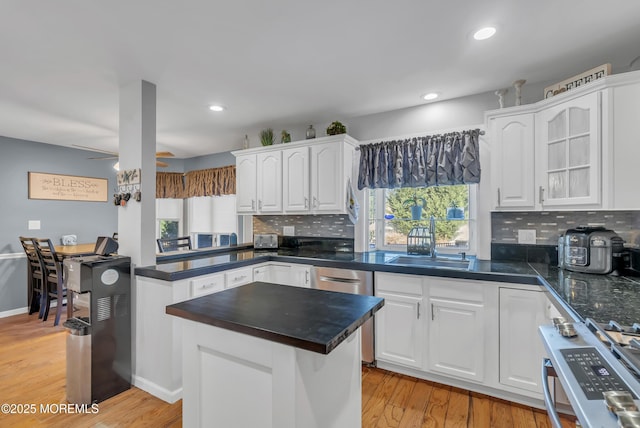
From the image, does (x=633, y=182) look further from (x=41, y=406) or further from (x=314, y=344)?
(x=41, y=406)

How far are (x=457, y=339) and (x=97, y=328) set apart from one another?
260 cm

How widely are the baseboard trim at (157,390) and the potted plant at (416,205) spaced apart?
254 cm

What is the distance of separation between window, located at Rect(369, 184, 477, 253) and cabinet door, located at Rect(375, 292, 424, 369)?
34.6 inches

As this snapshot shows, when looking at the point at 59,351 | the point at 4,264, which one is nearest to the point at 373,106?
the point at 59,351

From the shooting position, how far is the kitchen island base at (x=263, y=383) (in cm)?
105

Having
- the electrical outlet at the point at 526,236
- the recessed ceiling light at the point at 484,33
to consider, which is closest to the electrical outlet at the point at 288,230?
the electrical outlet at the point at 526,236

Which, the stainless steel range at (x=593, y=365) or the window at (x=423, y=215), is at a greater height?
the window at (x=423, y=215)

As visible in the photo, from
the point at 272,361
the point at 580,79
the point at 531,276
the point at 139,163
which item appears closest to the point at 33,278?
the point at 139,163

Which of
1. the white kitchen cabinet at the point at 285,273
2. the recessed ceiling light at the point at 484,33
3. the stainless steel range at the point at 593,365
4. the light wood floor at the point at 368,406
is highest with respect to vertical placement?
the recessed ceiling light at the point at 484,33

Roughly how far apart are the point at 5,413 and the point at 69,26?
2.56 m

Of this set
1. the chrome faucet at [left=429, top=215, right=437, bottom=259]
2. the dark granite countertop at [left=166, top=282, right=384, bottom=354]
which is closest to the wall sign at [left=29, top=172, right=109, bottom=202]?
the dark granite countertop at [left=166, top=282, right=384, bottom=354]

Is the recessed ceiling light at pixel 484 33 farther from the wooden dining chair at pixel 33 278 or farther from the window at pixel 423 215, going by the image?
the wooden dining chair at pixel 33 278

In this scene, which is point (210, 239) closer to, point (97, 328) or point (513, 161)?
point (97, 328)

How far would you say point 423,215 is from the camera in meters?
3.14
